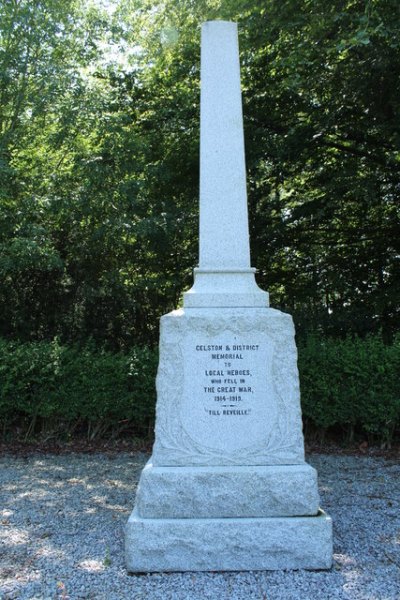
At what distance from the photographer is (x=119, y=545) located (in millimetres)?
3682

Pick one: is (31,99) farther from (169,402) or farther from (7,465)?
(169,402)

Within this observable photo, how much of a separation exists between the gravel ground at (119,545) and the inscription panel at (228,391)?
831 millimetres

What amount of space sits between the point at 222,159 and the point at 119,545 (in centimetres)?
280

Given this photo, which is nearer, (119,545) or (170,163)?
(119,545)

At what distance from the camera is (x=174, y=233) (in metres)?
8.70

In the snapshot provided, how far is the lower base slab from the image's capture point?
330 cm

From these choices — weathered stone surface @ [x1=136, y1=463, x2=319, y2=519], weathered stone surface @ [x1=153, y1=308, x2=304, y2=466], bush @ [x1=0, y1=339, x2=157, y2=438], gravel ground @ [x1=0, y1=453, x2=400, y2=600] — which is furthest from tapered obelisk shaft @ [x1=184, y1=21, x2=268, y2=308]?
bush @ [x1=0, y1=339, x2=157, y2=438]

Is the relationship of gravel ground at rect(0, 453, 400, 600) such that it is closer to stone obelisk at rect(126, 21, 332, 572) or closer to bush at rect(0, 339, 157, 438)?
stone obelisk at rect(126, 21, 332, 572)

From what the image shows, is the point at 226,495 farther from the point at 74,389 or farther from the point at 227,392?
the point at 74,389

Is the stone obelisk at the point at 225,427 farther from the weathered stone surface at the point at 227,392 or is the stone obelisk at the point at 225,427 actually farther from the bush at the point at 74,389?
the bush at the point at 74,389

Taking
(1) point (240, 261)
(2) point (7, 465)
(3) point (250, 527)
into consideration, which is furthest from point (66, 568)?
(2) point (7, 465)

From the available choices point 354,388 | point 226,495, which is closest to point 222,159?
point 226,495

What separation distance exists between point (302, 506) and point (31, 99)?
6728mm

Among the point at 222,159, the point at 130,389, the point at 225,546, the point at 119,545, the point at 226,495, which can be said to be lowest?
the point at 119,545
